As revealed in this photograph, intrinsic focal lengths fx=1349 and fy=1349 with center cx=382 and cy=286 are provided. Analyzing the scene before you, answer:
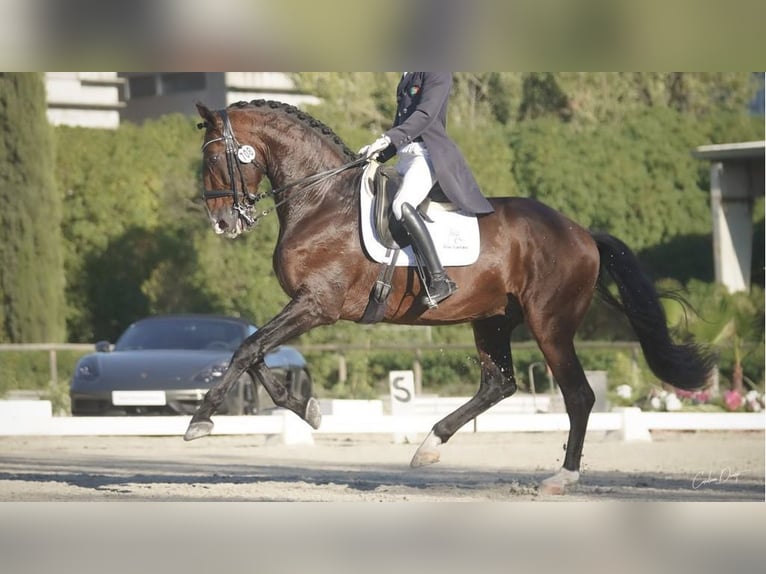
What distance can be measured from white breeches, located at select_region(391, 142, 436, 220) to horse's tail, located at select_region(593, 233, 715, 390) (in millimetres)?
1583

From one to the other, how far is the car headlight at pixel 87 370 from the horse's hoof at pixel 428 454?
5.63m

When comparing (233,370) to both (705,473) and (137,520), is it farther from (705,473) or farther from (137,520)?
(705,473)

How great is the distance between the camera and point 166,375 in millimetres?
13844

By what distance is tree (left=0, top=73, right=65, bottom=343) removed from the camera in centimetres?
2052

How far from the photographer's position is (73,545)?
671 centimetres

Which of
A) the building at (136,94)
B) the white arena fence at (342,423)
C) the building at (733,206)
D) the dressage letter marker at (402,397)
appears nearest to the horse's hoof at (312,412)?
the white arena fence at (342,423)

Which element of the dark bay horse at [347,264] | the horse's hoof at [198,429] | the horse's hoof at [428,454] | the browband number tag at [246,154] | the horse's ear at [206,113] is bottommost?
the horse's hoof at [428,454]

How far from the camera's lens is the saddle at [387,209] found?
883cm

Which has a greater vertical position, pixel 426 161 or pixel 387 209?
pixel 426 161

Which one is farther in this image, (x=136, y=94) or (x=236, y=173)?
(x=136, y=94)

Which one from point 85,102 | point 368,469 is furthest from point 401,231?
point 85,102

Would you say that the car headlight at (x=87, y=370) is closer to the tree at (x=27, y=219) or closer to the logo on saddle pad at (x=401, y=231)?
the logo on saddle pad at (x=401, y=231)

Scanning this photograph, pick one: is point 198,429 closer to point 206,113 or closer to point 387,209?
point 387,209

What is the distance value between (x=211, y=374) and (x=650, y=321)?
18.0ft
